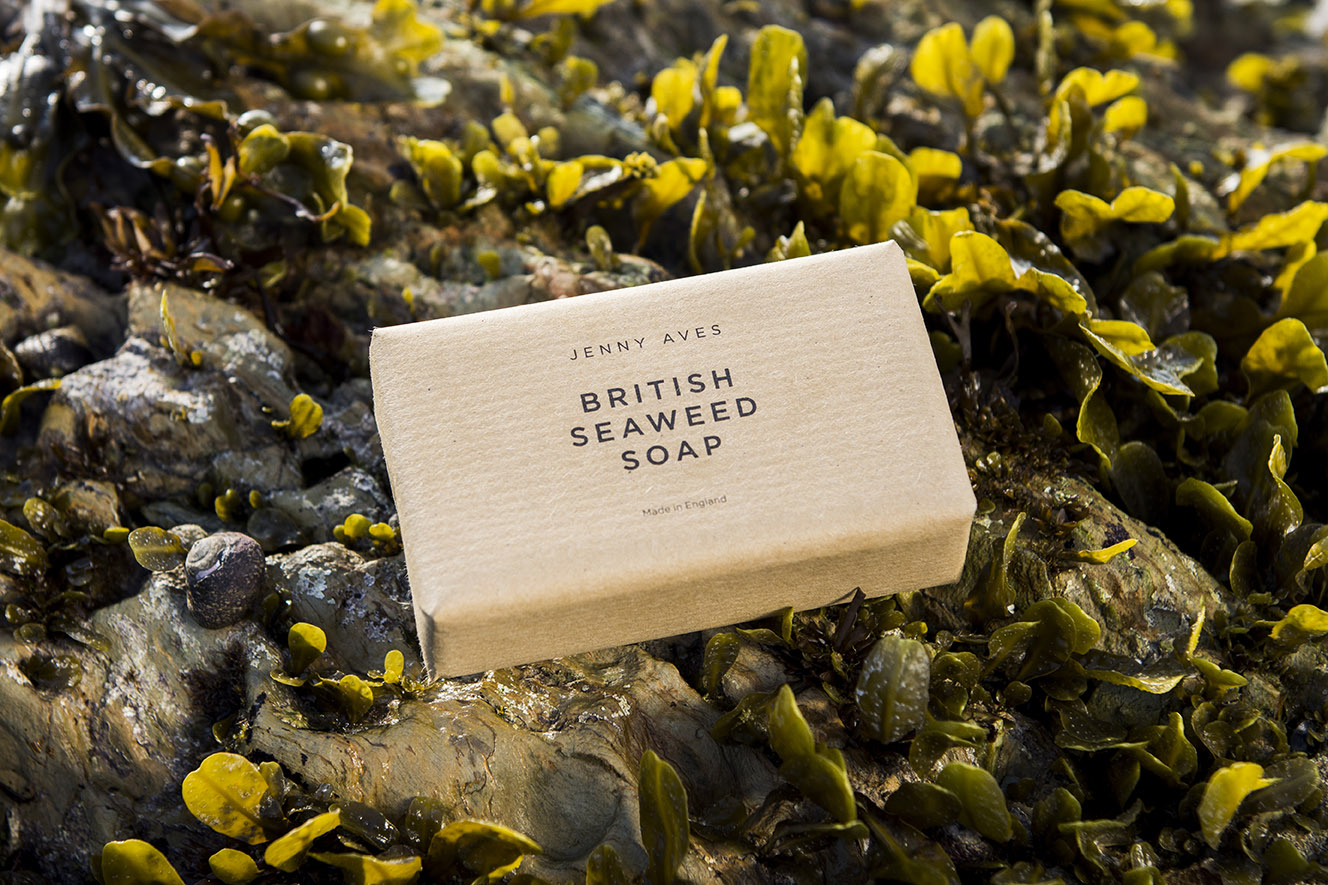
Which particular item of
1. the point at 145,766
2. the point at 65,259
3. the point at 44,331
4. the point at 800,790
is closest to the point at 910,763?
the point at 800,790

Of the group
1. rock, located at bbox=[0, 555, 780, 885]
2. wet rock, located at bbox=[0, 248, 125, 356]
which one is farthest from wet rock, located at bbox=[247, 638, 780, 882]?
wet rock, located at bbox=[0, 248, 125, 356]

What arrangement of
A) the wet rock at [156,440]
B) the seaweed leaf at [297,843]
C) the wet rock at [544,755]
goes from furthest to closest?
the wet rock at [156,440] < the wet rock at [544,755] < the seaweed leaf at [297,843]

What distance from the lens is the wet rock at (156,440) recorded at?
1790 mm

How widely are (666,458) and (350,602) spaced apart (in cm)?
68

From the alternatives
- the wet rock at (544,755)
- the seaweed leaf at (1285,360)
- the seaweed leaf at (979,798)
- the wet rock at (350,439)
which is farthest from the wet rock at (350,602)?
the seaweed leaf at (1285,360)

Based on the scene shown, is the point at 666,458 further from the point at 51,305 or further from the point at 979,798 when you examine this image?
the point at 51,305

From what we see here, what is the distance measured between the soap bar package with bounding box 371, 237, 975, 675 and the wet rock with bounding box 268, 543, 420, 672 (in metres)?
0.26

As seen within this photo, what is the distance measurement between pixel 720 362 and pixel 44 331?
166cm

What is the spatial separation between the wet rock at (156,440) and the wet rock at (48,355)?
0.14m

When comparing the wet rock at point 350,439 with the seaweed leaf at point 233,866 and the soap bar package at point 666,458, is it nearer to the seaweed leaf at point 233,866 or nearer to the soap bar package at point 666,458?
the soap bar package at point 666,458

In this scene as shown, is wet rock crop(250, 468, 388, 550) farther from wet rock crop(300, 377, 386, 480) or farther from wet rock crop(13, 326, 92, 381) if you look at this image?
wet rock crop(13, 326, 92, 381)

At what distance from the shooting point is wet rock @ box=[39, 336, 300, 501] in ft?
5.87

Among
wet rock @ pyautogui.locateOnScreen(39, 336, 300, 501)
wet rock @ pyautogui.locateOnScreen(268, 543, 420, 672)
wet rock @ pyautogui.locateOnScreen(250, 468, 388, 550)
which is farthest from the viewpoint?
wet rock @ pyautogui.locateOnScreen(39, 336, 300, 501)

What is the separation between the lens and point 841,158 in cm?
209
